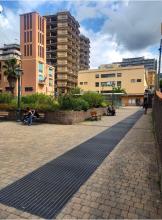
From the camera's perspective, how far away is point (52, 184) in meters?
4.44

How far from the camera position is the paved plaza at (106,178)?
3.46m

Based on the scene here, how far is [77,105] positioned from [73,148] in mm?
7871

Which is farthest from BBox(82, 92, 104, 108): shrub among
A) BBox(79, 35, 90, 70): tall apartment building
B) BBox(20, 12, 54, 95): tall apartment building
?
BBox(79, 35, 90, 70): tall apartment building

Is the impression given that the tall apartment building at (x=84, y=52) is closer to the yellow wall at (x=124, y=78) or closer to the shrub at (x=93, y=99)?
the yellow wall at (x=124, y=78)

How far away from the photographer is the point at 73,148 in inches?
292

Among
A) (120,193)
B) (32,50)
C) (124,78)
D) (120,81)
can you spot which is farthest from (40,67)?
(120,193)

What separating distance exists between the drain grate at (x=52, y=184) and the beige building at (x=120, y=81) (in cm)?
6090

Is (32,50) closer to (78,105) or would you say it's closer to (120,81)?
(120,81)

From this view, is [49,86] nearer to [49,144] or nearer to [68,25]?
[68,25]

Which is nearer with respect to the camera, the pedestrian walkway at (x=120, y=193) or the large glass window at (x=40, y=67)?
the pedestrian walkway at (x=120, y=193)

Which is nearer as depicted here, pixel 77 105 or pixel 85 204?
pixel 85 204

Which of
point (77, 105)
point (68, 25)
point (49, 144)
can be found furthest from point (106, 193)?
point (68, 25)

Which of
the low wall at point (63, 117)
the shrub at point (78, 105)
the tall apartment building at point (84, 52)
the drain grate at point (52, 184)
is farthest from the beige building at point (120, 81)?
the drain grate at point (52, 184)

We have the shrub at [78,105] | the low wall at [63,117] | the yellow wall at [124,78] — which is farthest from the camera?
the yellow wall at [124,78]
